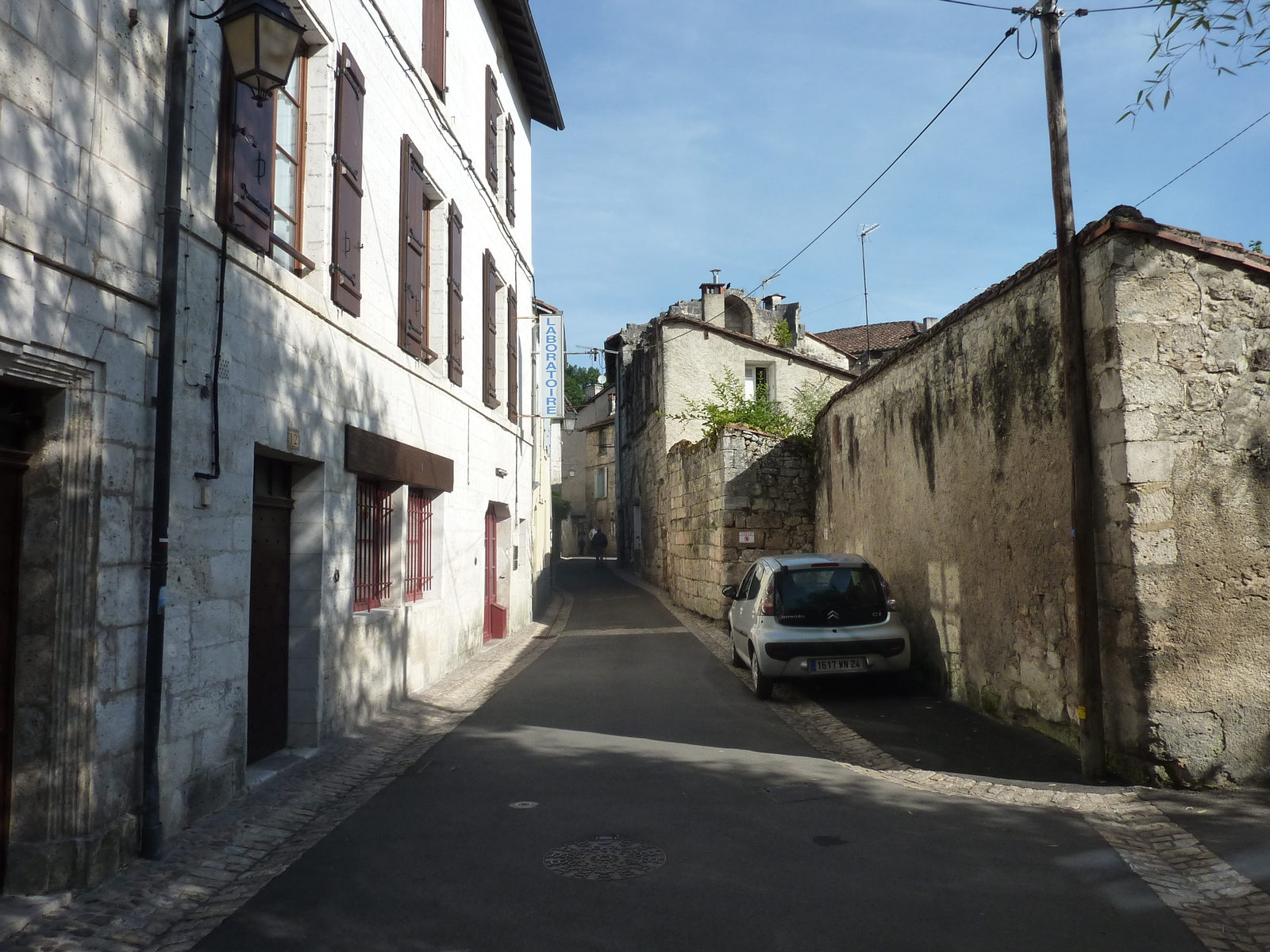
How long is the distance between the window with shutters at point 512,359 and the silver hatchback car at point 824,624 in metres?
7.32

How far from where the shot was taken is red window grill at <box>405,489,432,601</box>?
9.95 meters

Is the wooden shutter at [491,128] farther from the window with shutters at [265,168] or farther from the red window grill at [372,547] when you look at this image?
the window with shutters at [265,168]

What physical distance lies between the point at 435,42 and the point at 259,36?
671cm

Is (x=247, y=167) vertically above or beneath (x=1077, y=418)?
above

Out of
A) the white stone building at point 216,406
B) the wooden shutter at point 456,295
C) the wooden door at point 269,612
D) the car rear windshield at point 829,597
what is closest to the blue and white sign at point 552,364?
the wooden shutter at point 456,295

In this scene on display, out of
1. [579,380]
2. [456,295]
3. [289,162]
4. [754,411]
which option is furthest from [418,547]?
[579,380]

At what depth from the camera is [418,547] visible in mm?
10406

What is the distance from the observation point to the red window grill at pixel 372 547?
28.7 ft

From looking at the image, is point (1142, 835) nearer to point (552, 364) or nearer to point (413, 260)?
point (413, 260)

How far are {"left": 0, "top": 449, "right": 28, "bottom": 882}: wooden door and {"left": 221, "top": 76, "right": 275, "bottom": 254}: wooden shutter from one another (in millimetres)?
2165

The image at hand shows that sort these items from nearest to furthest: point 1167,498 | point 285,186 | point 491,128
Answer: point 1167,498
point 285,186
point 491,128

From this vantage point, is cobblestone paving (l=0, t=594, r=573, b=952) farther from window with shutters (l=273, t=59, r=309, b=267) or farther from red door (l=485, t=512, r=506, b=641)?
red door (l=485, t=512, r=506, b=641)

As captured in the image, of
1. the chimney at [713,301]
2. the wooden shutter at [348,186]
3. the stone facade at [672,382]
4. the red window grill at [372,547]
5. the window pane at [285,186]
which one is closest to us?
the window pane at [285,186]

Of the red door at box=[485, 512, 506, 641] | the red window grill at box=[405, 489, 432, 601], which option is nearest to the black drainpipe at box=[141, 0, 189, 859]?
the red window grill at box=[405, 489, 432, 601]
